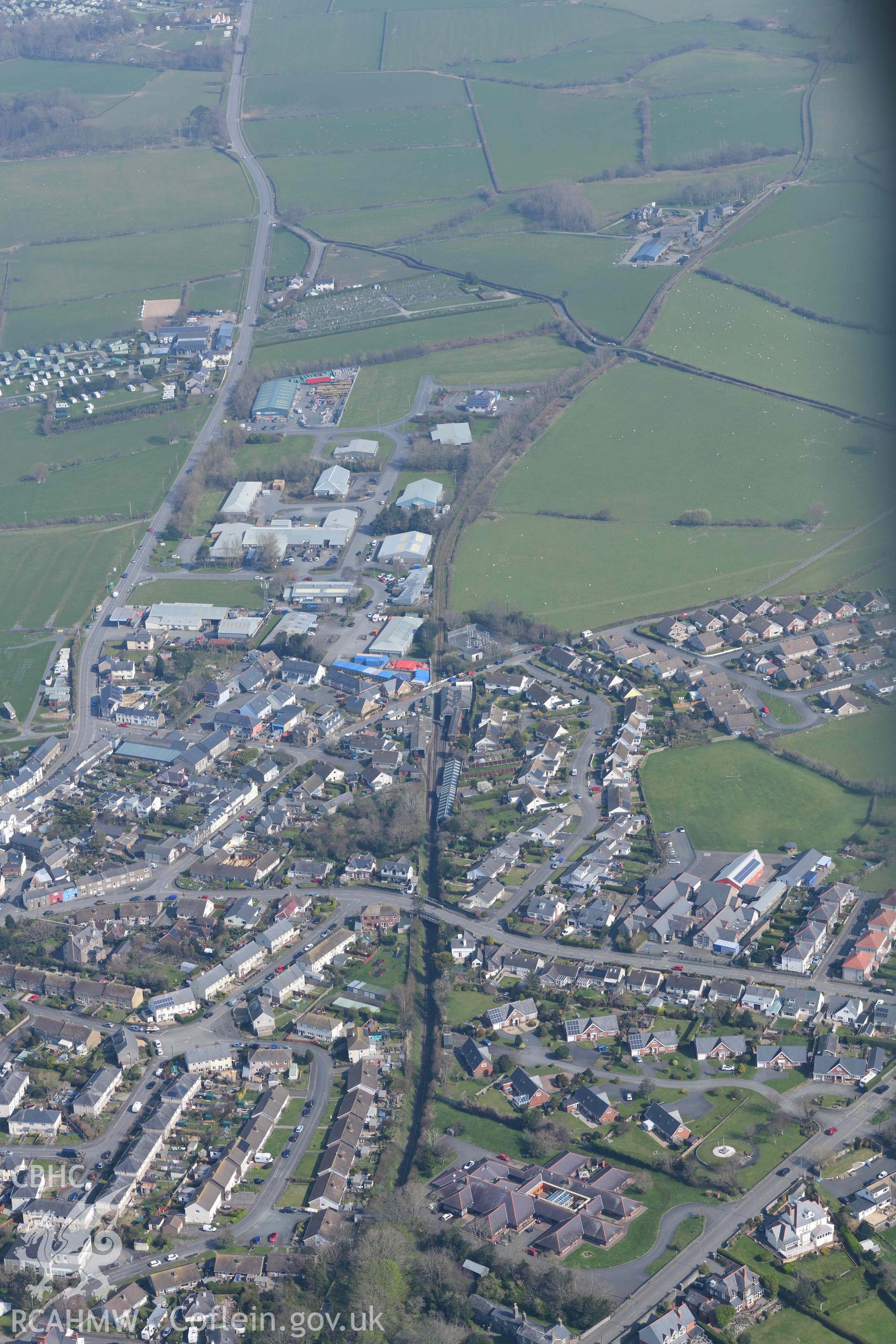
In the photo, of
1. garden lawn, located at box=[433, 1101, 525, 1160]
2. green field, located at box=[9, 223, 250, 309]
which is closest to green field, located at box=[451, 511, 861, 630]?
garden lawn, located at box=[433, 1101, 525, 1160]

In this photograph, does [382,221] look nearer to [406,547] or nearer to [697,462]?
[697,462]

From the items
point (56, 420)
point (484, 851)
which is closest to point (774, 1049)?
point (484, 851)

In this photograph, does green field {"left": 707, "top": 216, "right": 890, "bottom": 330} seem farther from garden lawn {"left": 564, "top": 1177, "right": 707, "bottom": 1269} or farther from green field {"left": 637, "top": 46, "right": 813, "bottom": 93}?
garden lawn {"left": 564, "top": 1177, "right": 707, "bottom": 1269}

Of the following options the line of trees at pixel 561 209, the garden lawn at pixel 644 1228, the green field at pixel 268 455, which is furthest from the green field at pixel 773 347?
the garden lawn at pixel 644 1228

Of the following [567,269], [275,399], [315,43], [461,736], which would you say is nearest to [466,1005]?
[461,736]

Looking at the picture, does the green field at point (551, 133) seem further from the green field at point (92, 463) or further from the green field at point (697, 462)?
the green field at point (92, 463)
